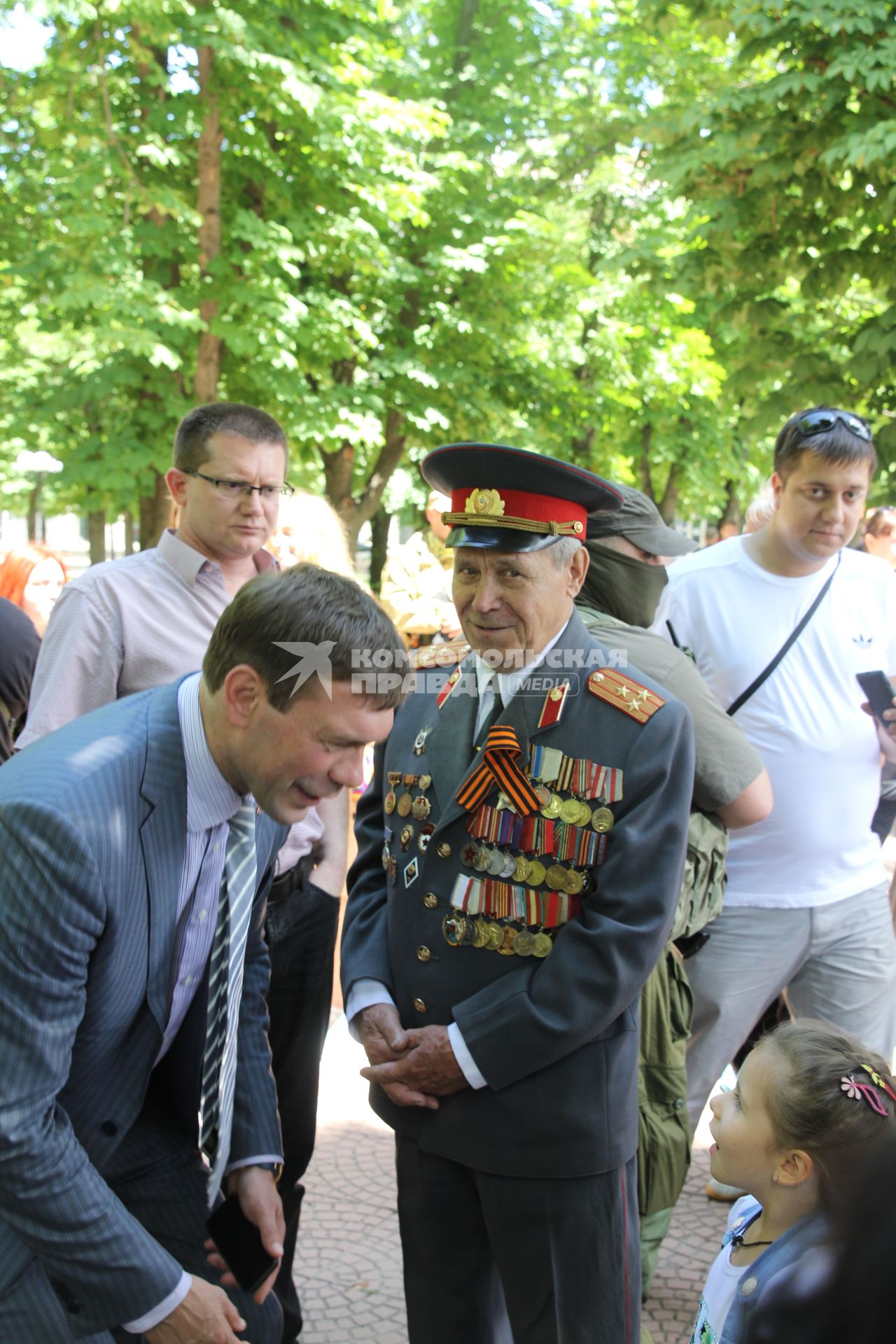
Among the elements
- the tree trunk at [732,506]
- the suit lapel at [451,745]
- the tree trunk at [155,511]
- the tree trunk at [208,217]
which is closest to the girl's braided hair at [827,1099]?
the suit lapel at [451,745]

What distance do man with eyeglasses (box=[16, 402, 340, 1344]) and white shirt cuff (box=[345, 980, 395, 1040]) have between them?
630 millimetres

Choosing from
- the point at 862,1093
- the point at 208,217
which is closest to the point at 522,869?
the point at 862,1093

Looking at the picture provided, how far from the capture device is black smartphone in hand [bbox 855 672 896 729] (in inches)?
131

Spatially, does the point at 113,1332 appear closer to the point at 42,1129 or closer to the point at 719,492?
the point at 42,1129

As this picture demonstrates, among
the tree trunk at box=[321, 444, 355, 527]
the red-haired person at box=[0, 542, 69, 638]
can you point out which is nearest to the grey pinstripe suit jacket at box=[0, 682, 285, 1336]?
the red-haired person at box=[0, 542, 69, 638]

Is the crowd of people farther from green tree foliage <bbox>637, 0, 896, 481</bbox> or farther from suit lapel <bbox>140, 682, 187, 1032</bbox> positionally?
green tree foliage <bbox>637, 0, 896, 481</bbox>

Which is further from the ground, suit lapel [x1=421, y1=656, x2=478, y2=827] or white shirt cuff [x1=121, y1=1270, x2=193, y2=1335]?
suit lapel [x1=421, y1=656, x2=478, y2=827]

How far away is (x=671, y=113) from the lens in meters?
8.71

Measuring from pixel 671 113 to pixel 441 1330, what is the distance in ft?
28.0

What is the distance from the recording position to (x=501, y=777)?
2.35m

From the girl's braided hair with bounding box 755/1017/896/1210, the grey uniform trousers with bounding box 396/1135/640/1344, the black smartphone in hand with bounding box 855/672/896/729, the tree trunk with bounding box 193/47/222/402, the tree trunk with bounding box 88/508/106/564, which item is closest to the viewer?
the girl's braided hair with bounding box 755/1017/896/1210

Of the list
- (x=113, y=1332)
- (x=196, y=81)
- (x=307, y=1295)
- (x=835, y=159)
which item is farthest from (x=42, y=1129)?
(x=196, y=81)

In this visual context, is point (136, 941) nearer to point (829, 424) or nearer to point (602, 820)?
point (602, 820)

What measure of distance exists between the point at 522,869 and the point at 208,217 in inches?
382
